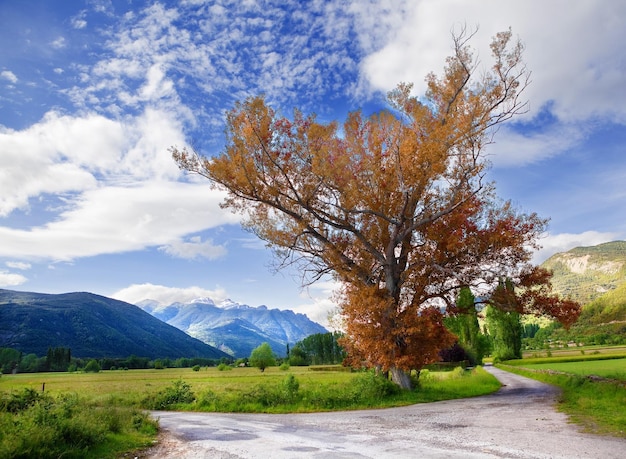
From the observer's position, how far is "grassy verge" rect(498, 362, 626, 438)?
11031 millimetres

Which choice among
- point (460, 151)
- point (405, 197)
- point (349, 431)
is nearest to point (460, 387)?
point (405, 197)

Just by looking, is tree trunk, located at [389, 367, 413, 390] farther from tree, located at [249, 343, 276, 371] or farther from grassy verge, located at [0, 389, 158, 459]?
tree, located at [249, 343, 276, 371]

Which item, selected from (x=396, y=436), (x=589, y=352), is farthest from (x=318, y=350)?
(x=396, y=436)

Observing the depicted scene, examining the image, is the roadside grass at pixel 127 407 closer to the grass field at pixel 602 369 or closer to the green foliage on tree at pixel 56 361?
the grass field at pixel 602 369

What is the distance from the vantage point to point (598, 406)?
14664 millimetres

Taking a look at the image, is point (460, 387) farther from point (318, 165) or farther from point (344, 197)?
point (318, 165)

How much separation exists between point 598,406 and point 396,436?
29.2 feet

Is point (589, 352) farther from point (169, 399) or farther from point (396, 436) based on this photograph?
point (396, 436)

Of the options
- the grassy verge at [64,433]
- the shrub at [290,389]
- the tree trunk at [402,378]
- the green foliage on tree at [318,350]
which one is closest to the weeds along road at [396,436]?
the grassy verge at [64,433]

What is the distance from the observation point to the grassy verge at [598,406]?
11.0m

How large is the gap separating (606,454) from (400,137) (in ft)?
51.8

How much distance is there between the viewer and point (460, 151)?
21.5 m

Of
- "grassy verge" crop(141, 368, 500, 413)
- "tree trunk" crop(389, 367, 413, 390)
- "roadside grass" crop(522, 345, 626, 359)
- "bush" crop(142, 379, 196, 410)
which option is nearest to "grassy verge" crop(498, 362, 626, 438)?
"grassy verge" crop(141, 368, 500, 413)

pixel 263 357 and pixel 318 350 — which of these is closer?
pixel 263 357
